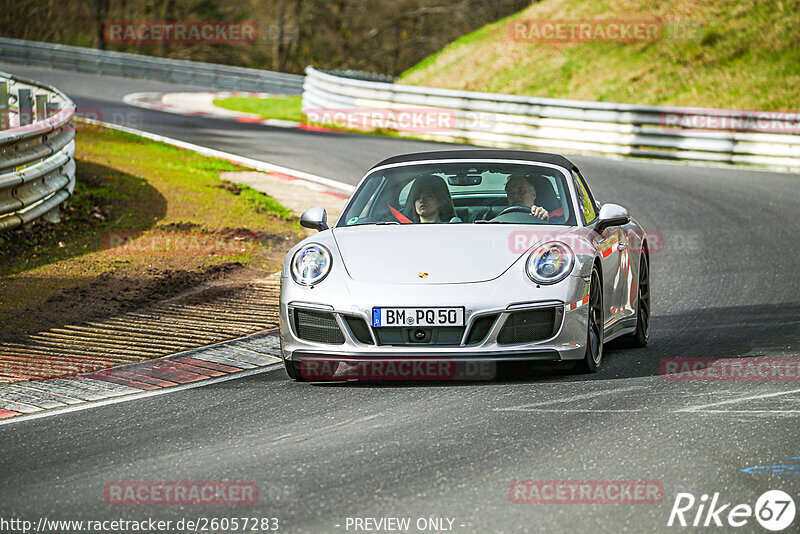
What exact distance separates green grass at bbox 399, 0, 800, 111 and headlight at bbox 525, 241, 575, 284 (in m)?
19.4

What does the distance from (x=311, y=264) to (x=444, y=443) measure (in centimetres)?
182

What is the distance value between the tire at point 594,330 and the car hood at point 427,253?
56cm

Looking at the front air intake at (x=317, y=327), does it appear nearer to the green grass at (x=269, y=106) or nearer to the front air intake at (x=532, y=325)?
the front air intake at (x=532, y=325)

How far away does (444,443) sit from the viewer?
17.9ft

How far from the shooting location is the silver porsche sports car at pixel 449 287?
6.49m

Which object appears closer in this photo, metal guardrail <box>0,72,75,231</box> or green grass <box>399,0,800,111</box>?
metal guardrail <box>0,72,75,231</box>

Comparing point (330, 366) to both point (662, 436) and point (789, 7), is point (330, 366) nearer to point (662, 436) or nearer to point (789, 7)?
point (662, 436)

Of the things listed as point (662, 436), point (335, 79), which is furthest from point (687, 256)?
point (335, 79)

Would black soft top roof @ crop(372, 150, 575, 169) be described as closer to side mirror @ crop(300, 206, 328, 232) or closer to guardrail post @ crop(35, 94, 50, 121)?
side mirror @ crop(300, 206, 328, 232)

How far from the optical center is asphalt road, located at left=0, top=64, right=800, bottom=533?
455 centimetres

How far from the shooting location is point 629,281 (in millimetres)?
8117

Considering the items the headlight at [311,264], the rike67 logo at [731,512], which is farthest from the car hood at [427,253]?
the rike67 logo at [731,512]

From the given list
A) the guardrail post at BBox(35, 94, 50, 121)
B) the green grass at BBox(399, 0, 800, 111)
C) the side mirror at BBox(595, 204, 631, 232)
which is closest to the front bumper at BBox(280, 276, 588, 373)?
the side mirror at BBox(595, 204, 631, 232)

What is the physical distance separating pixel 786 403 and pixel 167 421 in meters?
3.24
